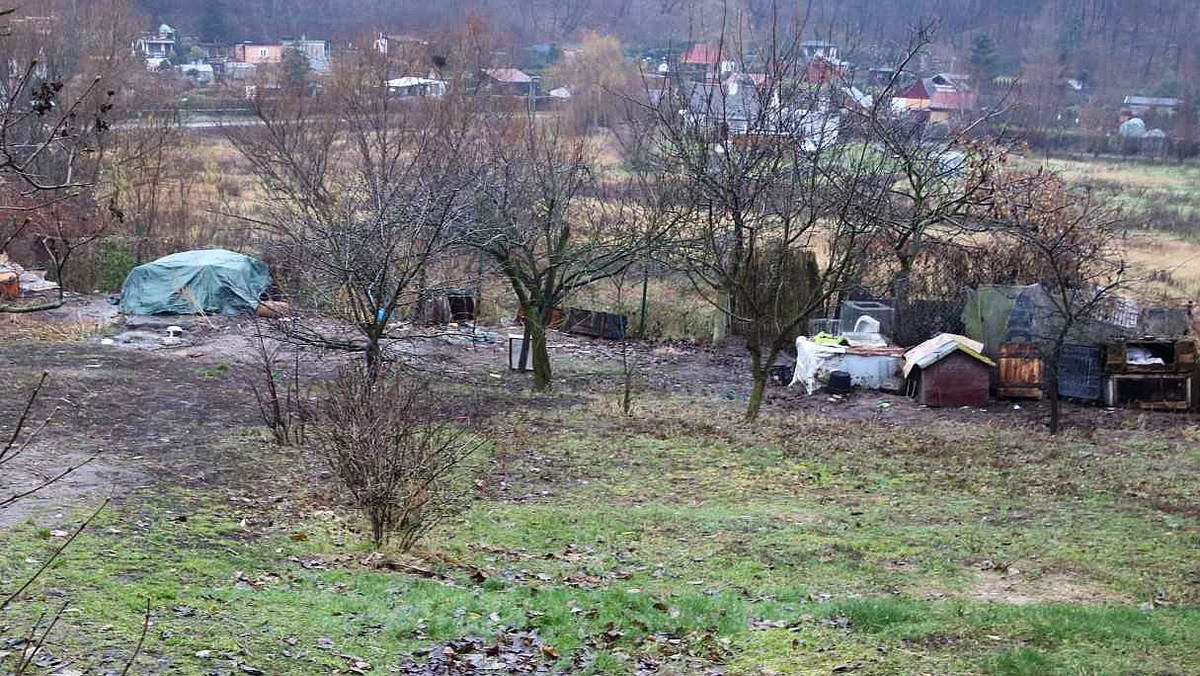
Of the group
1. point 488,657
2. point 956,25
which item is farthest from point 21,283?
point 956,25

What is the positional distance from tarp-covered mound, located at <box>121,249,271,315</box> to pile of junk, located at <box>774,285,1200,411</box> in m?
11.3

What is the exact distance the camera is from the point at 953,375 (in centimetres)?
1741

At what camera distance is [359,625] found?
23.5ft

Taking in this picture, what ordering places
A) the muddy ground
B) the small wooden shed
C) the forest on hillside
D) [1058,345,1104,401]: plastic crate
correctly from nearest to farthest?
the muddy ground
the small wooden shed
[1058,345,1104,401]: plastic crate
the forest on hillside

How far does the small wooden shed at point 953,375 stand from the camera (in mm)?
17328

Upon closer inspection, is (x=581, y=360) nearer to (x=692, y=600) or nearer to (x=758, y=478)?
(x=758, y=478)

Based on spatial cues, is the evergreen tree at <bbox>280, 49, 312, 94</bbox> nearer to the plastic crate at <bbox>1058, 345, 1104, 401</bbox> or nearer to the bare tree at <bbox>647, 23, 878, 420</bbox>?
the bare tree at <bbox>647, 23, 878, 420</bbox>

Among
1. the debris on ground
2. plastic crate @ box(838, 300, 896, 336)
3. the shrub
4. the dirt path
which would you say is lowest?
the debris on ground

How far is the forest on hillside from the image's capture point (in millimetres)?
65375

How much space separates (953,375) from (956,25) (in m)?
54.4

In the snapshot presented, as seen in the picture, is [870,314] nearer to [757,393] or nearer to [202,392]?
[757,393]

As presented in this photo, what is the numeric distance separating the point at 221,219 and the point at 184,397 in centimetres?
1567

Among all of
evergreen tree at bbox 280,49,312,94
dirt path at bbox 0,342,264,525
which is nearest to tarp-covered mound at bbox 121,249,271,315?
dirt path at bbox 0,342,264,525

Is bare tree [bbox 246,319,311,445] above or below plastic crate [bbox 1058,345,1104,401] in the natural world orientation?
below
